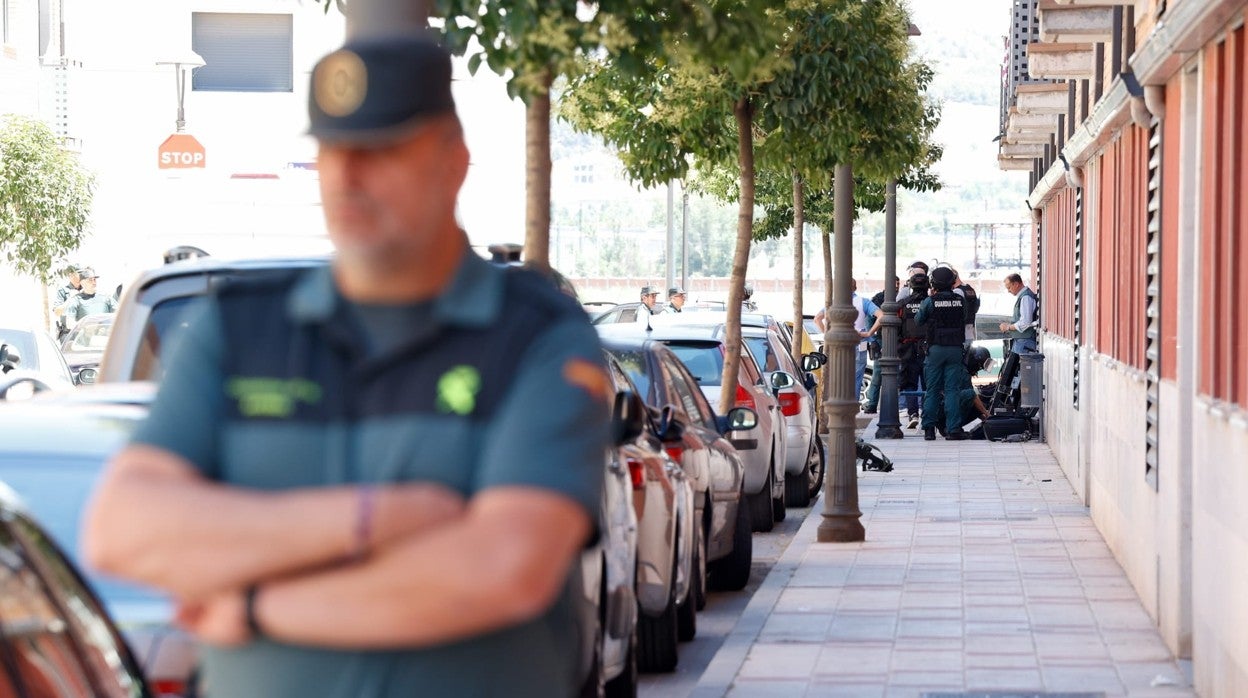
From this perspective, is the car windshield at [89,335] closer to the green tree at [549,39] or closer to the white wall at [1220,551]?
the green tree at [549,39]

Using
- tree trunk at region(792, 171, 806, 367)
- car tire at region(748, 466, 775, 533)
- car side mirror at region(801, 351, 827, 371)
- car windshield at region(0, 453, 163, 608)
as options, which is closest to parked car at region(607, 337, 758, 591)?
car tire at region(748, 466, 775, 533)

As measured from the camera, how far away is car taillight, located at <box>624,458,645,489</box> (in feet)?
29.5

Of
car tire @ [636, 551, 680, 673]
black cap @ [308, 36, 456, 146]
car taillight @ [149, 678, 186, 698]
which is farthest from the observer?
car tire @ [636, 551, 680, 673]

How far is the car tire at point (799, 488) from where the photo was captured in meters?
18.4

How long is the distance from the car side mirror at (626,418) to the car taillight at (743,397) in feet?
23.3

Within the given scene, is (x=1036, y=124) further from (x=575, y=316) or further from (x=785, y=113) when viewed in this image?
(x=575, y=316)

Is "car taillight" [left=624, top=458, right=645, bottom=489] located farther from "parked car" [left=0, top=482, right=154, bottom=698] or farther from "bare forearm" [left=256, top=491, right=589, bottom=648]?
"bare forearm" [left=256, top=491, right=589, bottom=648]

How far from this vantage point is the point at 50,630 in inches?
124

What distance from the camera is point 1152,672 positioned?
30.5 ft

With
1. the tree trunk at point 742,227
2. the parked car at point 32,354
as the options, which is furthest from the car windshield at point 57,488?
the parked car at point 32,354

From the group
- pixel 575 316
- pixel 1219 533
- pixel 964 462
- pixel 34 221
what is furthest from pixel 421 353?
pixel 34 221

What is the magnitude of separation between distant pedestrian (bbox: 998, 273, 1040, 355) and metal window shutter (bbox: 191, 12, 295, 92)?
82.8 ft

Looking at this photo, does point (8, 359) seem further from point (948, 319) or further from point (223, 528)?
point (223, 528)

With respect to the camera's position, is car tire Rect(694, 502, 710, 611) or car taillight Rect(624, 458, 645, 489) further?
car tire Rect(694, 502, 710, 611)
